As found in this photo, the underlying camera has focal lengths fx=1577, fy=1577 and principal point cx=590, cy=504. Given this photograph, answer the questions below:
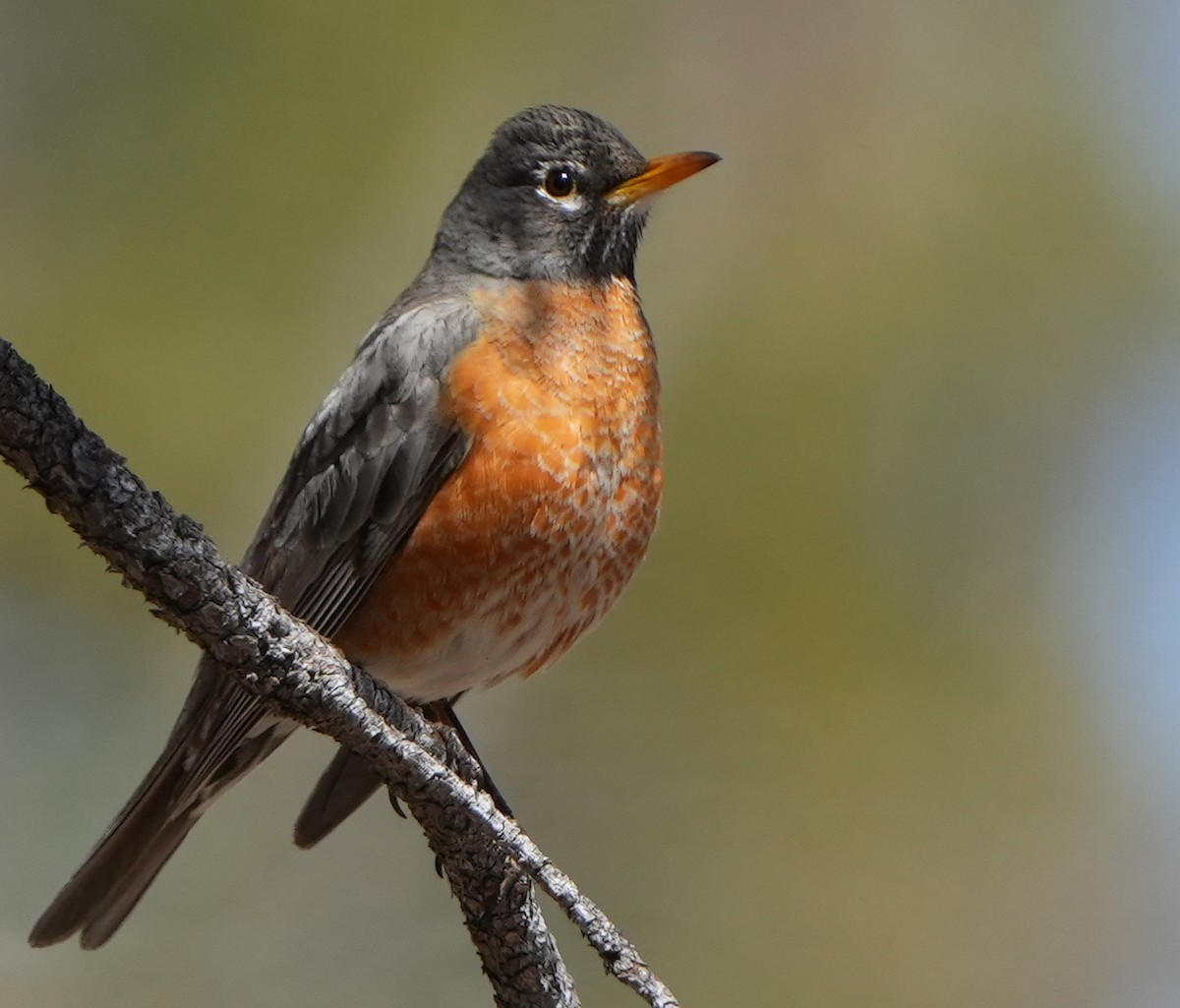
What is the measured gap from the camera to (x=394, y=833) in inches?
268

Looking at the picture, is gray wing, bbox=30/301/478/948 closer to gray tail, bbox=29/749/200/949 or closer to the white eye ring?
gray tail, bbox=29/749/200/949

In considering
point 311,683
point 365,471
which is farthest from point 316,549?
point 311,683

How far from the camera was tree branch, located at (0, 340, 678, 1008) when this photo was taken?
8.93ft

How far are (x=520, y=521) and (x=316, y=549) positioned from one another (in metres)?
0.67

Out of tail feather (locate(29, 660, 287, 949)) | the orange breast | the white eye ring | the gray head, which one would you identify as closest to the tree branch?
the orange breast

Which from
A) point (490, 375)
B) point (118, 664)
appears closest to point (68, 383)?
point (118, 664)

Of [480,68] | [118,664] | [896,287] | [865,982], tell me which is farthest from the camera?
[480,68]

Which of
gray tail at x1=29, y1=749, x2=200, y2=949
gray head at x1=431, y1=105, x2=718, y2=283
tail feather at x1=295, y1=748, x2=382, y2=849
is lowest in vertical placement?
gray tail at x1=29, y1=749, x2=200, y2=949

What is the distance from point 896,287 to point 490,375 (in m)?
3.16

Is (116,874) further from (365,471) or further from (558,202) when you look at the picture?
(558,202)

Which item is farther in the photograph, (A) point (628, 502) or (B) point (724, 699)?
(B) point (724, 699)

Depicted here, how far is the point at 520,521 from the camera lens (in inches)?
173

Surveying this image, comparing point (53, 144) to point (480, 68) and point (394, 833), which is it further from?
point (394, 833)

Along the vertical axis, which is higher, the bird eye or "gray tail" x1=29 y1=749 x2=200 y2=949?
the bird eye
